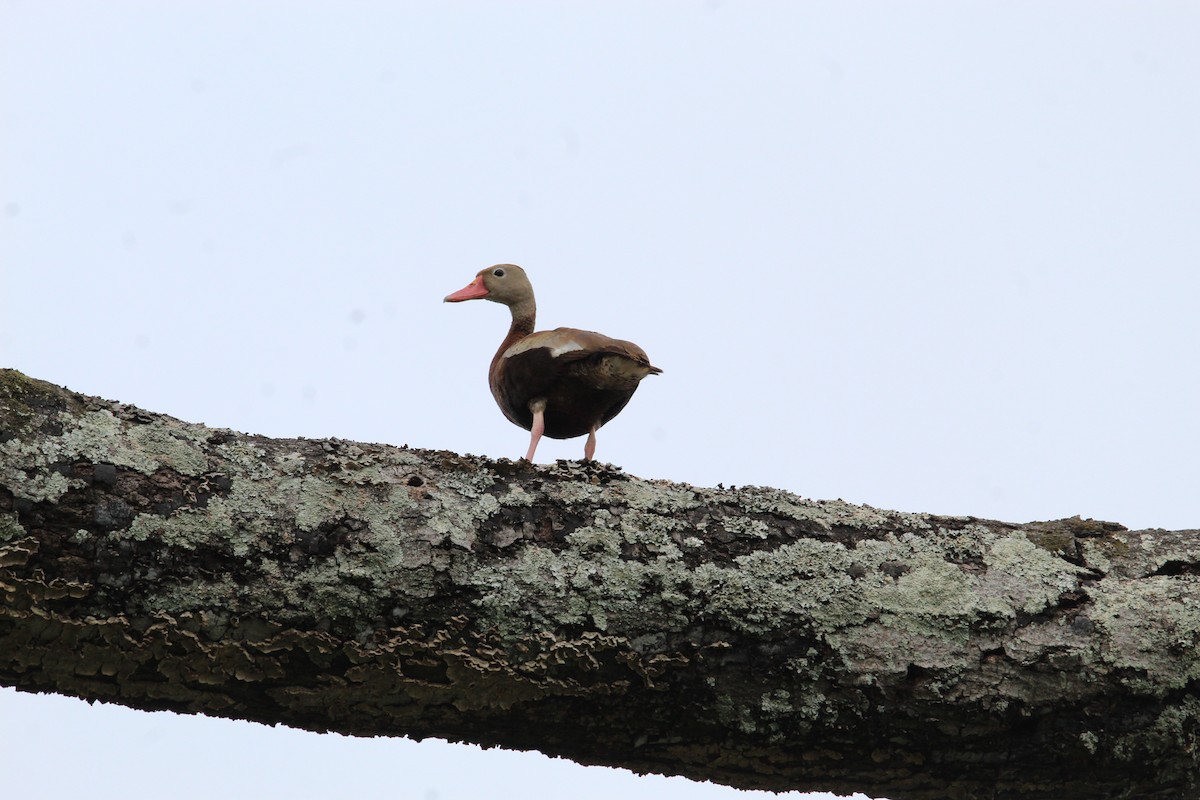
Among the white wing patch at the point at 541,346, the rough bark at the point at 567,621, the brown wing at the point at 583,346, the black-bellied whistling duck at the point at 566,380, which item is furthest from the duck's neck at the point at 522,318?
the rough bark at the point at 567,621

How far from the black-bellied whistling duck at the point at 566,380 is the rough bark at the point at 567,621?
218 centimetres

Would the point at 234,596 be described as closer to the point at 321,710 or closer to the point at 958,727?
the point at 321,710

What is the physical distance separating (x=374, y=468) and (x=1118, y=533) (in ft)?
5.31

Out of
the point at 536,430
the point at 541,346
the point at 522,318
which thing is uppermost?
the point at 522,318

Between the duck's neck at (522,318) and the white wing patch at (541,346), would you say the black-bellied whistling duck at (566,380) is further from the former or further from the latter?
the duck's neck at (522,318)

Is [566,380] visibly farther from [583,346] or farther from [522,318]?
[522,318]

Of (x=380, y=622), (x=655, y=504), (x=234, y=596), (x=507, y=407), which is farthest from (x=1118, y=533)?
(x=507, y=407)

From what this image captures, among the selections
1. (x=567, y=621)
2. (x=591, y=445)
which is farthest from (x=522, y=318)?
(x=567, y=621)

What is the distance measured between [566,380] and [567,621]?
2531 mm

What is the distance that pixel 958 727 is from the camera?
92.4 inches

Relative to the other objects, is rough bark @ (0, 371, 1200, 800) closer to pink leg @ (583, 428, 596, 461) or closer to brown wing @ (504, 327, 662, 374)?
brown wing @ (504, 327, 662, 374)

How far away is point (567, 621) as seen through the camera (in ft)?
7.60

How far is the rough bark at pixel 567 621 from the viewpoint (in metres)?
2.17

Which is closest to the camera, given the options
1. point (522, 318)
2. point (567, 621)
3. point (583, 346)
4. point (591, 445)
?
point (567, 621)
